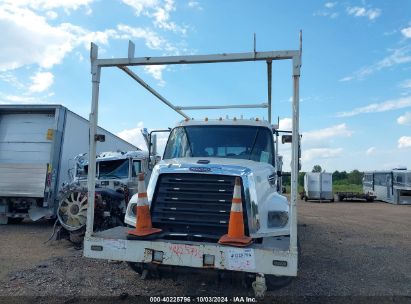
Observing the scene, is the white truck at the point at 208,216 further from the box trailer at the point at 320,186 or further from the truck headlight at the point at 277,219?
the box trailer at the point at 320,186

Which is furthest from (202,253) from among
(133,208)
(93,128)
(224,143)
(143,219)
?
(224,143)

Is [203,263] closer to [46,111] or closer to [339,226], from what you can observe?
[46,111]

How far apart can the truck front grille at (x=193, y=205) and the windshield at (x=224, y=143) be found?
123cm

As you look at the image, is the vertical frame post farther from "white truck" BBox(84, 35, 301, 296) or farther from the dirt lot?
the dirt lot

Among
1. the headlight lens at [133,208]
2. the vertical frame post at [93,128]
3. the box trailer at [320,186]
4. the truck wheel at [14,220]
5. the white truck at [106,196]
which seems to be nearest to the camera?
the vertical frame post at [93,128]

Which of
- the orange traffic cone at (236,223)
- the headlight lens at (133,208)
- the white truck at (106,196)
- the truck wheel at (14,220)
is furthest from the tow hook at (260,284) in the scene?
the truck wheel at (14,220)

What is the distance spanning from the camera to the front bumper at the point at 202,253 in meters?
4.46

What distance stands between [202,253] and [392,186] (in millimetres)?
31819

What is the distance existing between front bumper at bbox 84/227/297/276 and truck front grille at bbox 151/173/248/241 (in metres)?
0.38

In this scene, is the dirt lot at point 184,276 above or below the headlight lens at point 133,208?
below

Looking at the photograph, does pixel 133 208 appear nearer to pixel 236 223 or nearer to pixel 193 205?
pixel 193 205

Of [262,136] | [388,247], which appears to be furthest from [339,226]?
[262,136]

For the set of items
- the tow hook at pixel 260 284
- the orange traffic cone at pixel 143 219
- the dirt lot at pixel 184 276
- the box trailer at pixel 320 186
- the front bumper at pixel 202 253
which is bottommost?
the dirt lot at pixel 184 276

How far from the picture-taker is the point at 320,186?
33812 mm
